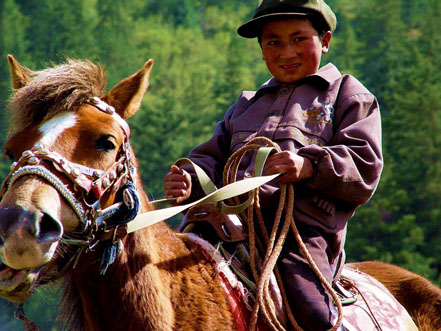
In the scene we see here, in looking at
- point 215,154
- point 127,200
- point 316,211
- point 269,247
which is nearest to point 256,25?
point 215,154

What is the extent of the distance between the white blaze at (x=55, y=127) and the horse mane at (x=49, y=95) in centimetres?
5

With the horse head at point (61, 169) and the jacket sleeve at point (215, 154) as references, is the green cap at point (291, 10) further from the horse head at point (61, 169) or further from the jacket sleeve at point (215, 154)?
the horse head at point (61, 169)

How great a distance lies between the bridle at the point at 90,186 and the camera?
3359 mm

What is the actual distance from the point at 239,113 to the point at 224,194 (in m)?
0.95

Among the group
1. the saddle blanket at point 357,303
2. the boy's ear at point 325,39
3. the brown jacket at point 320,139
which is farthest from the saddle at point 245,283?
the boy's ear at point 325,39

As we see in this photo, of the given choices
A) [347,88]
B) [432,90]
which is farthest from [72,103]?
[432,90]

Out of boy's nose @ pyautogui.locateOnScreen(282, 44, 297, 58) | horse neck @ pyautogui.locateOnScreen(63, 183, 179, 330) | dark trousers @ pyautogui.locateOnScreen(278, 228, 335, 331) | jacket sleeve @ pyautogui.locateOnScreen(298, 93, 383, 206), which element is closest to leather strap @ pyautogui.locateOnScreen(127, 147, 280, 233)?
horse neck @ pyautogui.locateOnScreen(63, 183, 179, 330)

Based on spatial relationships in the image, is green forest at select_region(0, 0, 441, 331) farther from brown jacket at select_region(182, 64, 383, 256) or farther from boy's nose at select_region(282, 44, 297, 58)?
boy's nose at select_region(282, 44, 297, 58)

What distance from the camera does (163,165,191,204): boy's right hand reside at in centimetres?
439

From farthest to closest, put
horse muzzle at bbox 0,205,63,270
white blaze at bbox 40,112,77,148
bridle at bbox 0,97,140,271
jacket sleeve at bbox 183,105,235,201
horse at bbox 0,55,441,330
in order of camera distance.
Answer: jacket sleeve at bbox 183,105,235,201, white blaze at bbox 40,112,77,148, bridle at bbox 0,97,140,271, horse at bbox 0,55,441,330, horse muzzle at bbox 0,205,63,270

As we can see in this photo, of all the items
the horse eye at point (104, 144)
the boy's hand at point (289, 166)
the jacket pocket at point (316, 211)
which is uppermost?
the horse eye at point (104, 144)

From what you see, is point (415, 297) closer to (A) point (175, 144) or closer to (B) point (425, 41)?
(A) point (175, 144)

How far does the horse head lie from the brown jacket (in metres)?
0.87

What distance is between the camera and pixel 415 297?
5281mm
